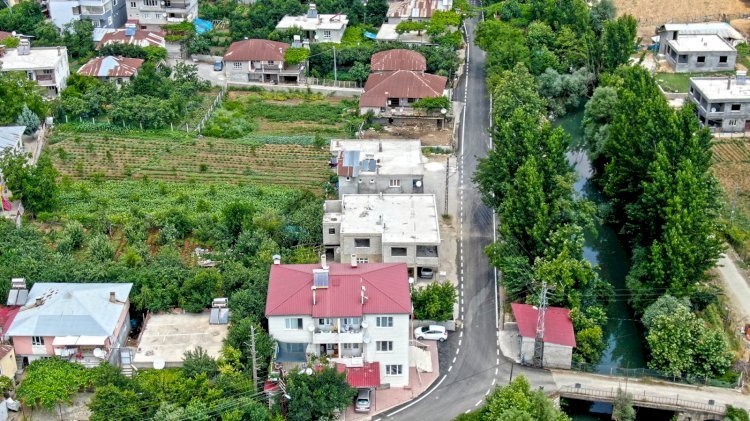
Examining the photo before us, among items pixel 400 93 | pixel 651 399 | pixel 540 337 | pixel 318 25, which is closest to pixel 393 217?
pixel 540 337

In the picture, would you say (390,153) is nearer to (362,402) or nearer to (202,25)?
(362,402)

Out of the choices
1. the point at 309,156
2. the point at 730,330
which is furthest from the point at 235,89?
the point at 730,330

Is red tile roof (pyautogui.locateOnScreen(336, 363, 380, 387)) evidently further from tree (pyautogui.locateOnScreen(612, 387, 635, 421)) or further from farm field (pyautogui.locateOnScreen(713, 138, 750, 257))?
farm field (pyautogui.locateOnScreen(713, 138, 750, 257))

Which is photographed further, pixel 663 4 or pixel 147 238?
pixel 663 4

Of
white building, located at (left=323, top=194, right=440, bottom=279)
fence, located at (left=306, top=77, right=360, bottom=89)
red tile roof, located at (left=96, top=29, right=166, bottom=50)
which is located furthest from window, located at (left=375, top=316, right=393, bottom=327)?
red tile roof, located at (left=96, top=29, right=166, bottom=50)

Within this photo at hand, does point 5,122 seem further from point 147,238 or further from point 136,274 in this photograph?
point 136,274

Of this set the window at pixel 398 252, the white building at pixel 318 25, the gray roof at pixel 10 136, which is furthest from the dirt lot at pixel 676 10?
the gray roof at pixel 10 136
